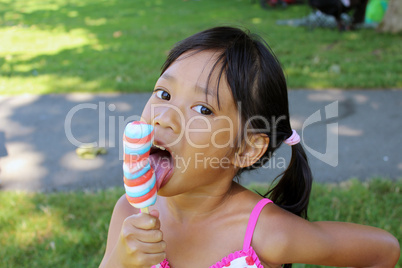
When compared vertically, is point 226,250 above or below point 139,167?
below

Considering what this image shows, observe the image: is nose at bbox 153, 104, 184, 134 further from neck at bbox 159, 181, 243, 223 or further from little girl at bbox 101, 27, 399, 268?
neck at bbox 159, 181, 243, 223

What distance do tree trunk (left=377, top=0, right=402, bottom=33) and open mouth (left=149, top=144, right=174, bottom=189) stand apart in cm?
693

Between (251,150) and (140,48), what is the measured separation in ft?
18.3

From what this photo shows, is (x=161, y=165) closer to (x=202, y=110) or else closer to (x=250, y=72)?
(x=202, y=110)

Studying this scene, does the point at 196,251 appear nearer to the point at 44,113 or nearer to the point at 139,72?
the point at 44,113

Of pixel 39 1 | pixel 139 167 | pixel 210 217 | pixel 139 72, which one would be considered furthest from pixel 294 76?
pixel 39 1

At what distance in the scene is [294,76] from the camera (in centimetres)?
526

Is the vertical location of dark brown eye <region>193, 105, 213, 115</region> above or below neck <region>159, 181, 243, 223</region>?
above

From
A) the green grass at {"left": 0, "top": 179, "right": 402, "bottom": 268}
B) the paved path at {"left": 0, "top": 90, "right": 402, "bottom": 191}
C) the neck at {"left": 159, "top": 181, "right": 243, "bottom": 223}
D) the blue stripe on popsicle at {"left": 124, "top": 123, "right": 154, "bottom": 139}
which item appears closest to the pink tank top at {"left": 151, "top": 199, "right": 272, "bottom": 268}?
the neck at {"left": 159, "top": 181, "right": 243, "bottom": 223}

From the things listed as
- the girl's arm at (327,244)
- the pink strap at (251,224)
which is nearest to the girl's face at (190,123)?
the pink strap at (251,224)

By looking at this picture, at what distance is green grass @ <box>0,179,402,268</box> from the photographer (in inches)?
99.8

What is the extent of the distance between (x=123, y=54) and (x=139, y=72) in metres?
1.21

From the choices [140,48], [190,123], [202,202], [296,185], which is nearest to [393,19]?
[140,48]

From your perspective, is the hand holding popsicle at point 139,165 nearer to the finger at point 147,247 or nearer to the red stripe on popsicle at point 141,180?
the red stripe on popsicle at point 141,180
